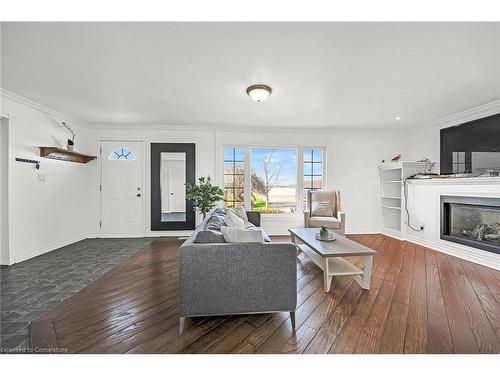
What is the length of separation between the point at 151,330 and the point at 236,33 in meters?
2.44

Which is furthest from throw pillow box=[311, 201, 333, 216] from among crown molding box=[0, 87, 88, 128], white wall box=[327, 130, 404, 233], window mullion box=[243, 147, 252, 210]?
crown molding box=[0, 87, 88, 128]

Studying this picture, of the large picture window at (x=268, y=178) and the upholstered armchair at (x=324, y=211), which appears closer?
the upholstered armchair at (x=324, y=211)

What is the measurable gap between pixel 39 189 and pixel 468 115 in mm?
7161

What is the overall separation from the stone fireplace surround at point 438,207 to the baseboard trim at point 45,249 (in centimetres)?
643

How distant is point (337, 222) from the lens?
160 inches

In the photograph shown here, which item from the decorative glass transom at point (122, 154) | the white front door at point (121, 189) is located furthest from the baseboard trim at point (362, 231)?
the decorative glass transom at point (122, 154)

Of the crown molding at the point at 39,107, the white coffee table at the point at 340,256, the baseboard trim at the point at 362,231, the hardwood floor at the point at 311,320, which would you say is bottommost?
the hardwood floor at the point at 311,320

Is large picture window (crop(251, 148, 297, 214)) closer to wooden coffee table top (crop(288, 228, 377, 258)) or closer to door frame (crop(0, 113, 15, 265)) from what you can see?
wooden coffee table top (crop(288, 228, 377, 258))

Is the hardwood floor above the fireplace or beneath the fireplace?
beneath

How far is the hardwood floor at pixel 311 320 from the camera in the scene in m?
1.54

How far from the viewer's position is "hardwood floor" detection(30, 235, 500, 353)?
5.06ft

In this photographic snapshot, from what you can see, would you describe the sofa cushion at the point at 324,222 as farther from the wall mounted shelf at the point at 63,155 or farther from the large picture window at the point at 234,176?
the wall mounted shelf at the point at 63,155

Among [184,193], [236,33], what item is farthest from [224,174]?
[236,33]
